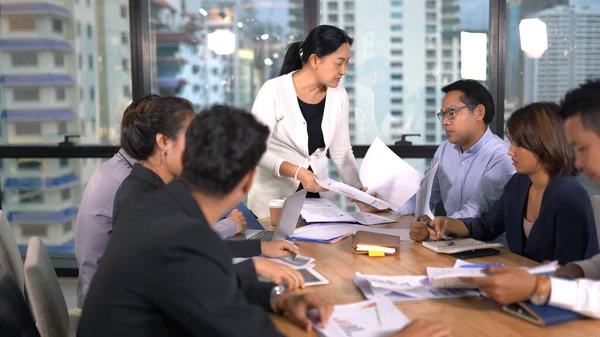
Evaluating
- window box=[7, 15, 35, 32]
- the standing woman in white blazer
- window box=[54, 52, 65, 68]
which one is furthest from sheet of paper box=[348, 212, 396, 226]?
window box=[7, 15, 35, 32]

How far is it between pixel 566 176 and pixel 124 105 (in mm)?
3379

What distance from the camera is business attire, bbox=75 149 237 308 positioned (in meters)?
2.09

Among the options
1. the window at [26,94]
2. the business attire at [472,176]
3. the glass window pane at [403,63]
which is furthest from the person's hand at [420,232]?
the window at [26,94]

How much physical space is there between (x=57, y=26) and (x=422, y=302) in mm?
3893

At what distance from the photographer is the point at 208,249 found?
1149mm

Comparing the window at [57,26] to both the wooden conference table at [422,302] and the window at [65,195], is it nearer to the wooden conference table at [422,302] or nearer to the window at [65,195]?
the window at [65,195]

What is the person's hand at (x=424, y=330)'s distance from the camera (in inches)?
51.6

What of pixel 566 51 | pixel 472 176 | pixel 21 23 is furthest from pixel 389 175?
pixel 21 23

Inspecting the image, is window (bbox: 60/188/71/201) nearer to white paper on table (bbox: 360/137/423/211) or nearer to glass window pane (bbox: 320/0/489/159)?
glass window pane (bbox: 320/0/489/159)

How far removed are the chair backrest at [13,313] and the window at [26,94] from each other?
336 cm

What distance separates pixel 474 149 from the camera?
114 inches

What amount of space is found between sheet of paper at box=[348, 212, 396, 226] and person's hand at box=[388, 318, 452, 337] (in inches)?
54.2

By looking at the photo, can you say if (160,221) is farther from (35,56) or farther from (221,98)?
(35,56)

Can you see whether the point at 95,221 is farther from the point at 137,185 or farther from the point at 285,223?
the point at 285,223
